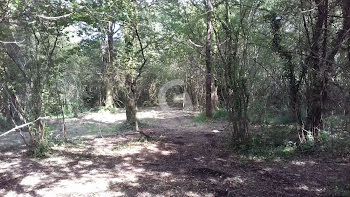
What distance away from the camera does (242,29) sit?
15.8 feet

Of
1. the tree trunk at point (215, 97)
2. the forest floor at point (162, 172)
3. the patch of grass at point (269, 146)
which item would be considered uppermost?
the tree trunk at point (215, 97)

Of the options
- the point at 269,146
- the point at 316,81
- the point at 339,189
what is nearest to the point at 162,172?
the point at 269,146

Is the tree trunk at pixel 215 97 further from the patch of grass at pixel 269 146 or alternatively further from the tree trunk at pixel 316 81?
the tree trunk at pixel 316 81

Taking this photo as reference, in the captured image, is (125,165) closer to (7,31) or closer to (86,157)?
(86,157)

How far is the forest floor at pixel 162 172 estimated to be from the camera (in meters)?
3.36

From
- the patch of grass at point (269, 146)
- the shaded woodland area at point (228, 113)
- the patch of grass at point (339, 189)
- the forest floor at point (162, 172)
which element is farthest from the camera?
the patch of grass at point (269, 146)

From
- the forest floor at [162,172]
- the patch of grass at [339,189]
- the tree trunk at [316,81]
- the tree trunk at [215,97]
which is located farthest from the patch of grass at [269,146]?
the tree trunk at [215,97]

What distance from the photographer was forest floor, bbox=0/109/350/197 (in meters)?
3.36

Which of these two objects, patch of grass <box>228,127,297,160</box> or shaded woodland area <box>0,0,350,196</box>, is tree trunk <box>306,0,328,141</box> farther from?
patch of grass <box>228,127,297,160</box>

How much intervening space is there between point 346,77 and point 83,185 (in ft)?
14.4

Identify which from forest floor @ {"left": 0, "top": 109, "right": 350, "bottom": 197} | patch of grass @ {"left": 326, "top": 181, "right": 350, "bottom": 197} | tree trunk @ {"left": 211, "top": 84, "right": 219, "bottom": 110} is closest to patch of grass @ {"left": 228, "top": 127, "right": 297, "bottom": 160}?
forest floor @ {"left": 0, "top": 109, "right": 350, "bottom": 197}

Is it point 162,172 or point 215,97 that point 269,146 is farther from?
point 215,97

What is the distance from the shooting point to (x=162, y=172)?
414 centimetres

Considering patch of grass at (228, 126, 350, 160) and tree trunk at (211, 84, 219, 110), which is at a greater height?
tree trunk at (211, 84, 219, 110)
